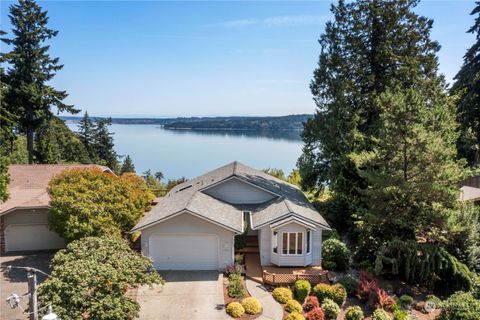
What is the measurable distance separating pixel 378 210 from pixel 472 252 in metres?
4.89

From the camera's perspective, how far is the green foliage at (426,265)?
56.5 ft

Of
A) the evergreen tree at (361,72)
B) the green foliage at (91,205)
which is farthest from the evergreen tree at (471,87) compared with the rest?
the green foliage at (91,205)

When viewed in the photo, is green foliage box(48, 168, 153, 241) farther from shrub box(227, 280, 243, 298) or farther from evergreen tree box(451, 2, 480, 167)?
evergreen tree box(451, 2, 480, 167)

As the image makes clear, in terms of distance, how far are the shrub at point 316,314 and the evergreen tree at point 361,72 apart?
1065cm

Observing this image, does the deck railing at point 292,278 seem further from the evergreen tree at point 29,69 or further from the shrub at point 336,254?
the evergreen tree at point 29,69

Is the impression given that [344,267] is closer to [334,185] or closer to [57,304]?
[334,185]

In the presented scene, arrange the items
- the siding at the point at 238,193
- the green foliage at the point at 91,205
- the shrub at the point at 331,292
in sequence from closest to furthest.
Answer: the shrub at the point at 331,292 → the green foliage at the point at 91,205 → the siding at the point at 238,193

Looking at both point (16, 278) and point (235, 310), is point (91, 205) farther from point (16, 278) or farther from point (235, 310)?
point (235, 310)

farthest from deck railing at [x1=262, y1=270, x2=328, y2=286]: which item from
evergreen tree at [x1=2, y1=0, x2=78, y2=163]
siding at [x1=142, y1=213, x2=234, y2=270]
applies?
evergreen tree at [x1=2, y1=0, x2=78, y2=163]

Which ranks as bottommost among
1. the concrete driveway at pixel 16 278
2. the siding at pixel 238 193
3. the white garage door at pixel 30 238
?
the concrete driveway at pixel 16 278

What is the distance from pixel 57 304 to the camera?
37.5 feet

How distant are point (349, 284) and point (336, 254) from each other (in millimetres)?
2861

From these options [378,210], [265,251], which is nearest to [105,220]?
[265,251]

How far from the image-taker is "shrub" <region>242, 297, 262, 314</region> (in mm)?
15133
